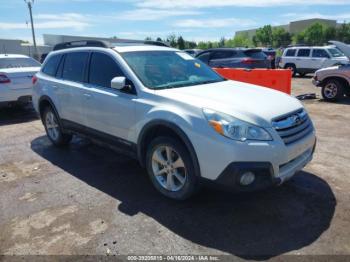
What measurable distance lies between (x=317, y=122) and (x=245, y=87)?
4069mm

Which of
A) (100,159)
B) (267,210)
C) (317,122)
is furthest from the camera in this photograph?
(317,122)

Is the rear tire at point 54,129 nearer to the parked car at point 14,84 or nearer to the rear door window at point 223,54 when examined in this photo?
the parked car at point 14,84

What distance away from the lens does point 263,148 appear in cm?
316

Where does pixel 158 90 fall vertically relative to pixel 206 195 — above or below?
above

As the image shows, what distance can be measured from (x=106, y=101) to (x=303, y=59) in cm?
1760

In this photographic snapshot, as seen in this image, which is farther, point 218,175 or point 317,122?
point 317,122

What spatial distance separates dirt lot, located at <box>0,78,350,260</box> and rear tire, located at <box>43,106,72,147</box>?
30.6 inches

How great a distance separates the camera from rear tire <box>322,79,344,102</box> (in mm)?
10359

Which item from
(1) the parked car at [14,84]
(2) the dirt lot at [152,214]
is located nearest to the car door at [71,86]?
(2) the dirt lot at [152,214]

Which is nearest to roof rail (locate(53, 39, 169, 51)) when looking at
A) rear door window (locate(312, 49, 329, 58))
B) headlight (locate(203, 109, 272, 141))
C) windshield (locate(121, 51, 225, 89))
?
windshield (locate(121, 51, 225, 89))

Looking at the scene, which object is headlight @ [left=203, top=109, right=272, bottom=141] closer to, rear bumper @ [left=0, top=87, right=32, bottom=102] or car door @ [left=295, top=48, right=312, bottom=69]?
rear bumper @ [left=0, top=87, right=32, bottom=102]

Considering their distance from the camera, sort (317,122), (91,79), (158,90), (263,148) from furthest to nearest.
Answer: (317,122), (91,79), (158,90), (263,148)

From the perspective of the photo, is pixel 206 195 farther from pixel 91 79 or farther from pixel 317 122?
pixel 317 122

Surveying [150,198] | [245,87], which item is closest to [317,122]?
[245,87]
